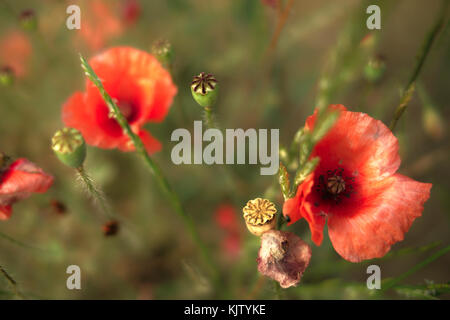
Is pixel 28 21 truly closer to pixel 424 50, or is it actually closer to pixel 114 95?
pixel 114 95

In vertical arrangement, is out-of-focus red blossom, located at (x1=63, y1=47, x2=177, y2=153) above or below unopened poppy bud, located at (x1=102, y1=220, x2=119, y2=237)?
above

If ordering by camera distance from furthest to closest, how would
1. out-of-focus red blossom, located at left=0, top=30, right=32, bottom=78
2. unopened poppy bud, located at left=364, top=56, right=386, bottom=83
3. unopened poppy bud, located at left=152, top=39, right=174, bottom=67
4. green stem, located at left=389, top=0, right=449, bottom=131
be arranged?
Answer: out-of-focus red blossom, located at left=0, top=30, right=32, bottom=78 → unopened poppy bud, located at left=364, top=56, right=386, bottom=83 → unopened poppy bud, located at left=152, top=39, right=174, bottom=67 → green stem, located at left=389, top=0, right=449, bottom=131

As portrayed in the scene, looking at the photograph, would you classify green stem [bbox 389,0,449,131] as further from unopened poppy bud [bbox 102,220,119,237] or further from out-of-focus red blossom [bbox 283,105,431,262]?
unopened poppy bud [bbox 102,220,119,237]

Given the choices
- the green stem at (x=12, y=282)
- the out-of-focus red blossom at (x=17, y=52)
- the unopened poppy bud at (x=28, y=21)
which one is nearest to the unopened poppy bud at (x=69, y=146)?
the green stem at (x=12, y=282)

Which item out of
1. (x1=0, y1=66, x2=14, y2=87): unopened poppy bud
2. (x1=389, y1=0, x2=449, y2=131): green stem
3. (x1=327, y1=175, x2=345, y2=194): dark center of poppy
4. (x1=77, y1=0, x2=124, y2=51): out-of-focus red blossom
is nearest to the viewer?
(x1=389, y1=0, x2=449, y2=131): green stem

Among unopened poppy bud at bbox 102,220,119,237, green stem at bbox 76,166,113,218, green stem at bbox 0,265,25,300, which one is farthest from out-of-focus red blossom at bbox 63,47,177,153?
green stem at bbox 0,265,25,300

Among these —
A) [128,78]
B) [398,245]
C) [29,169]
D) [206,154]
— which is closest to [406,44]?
[398,245]
